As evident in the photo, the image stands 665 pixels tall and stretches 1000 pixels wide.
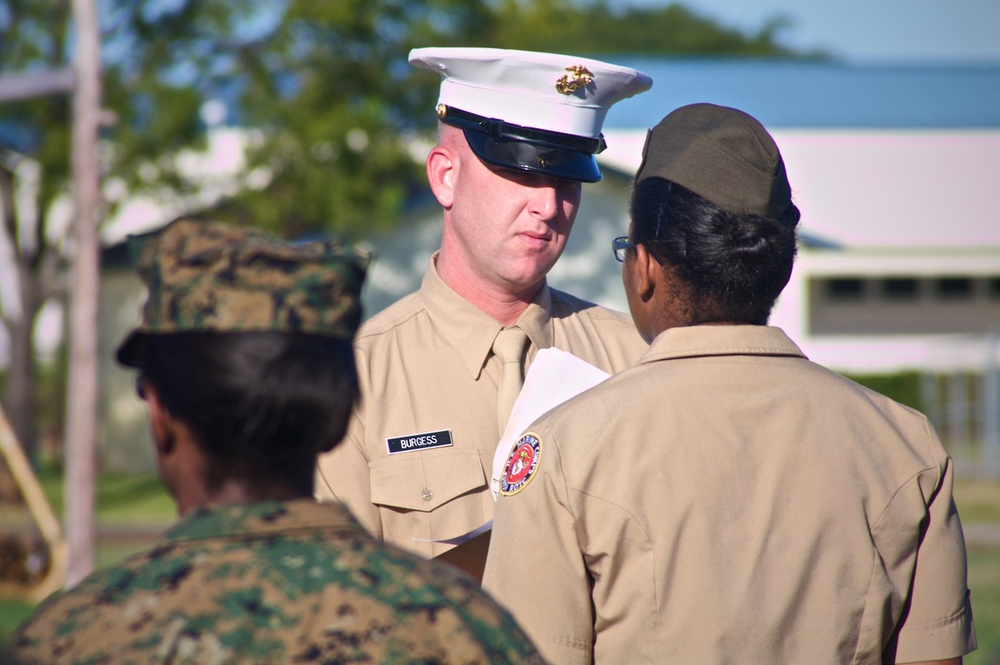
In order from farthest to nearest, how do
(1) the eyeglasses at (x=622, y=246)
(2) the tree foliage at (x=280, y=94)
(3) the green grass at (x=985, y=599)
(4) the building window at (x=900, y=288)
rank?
(4) the building window at (x=900, y=288), (2) the tree foliage at (x=280, y=94), (3) the green grass at (x=985, y=599), (1) the eyeglasses at (x=622, y=246)

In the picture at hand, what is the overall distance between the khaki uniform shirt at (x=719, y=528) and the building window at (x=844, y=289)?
23.4 m

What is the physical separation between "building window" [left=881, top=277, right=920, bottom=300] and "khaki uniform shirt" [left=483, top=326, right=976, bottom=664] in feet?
78.2

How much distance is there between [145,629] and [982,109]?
28235mm

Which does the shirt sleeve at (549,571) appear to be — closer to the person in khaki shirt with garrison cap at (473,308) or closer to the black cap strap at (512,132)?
the person in khaki shirt with garrison cap at (473,308)

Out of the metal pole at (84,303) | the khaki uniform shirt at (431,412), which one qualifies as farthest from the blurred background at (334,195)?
the khaki uniform shirt at (431,412)

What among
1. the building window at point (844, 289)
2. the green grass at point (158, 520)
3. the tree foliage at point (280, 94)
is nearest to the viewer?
the green grass at point (158, 520)

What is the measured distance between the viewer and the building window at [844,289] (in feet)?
81.7

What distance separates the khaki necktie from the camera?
2959 mm

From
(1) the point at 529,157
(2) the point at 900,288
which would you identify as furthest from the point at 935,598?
(2) the point at 900,288

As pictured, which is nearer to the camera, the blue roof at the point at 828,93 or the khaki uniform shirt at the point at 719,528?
the khaki uniform shirt at the point at 719,528

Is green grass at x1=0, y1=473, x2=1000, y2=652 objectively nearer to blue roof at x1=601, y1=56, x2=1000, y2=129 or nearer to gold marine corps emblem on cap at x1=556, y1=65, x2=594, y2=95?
gold marine corps emblem on cap at x1=556, y1=65, x2=594, y2=95

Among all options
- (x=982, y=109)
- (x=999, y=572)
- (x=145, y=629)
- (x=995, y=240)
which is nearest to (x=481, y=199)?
(x=145, y=629)

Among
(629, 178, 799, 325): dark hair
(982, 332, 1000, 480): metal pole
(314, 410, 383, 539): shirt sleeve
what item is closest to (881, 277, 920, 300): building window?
(982, 332, 1000, 480): metal pole

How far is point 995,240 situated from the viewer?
24.4m
